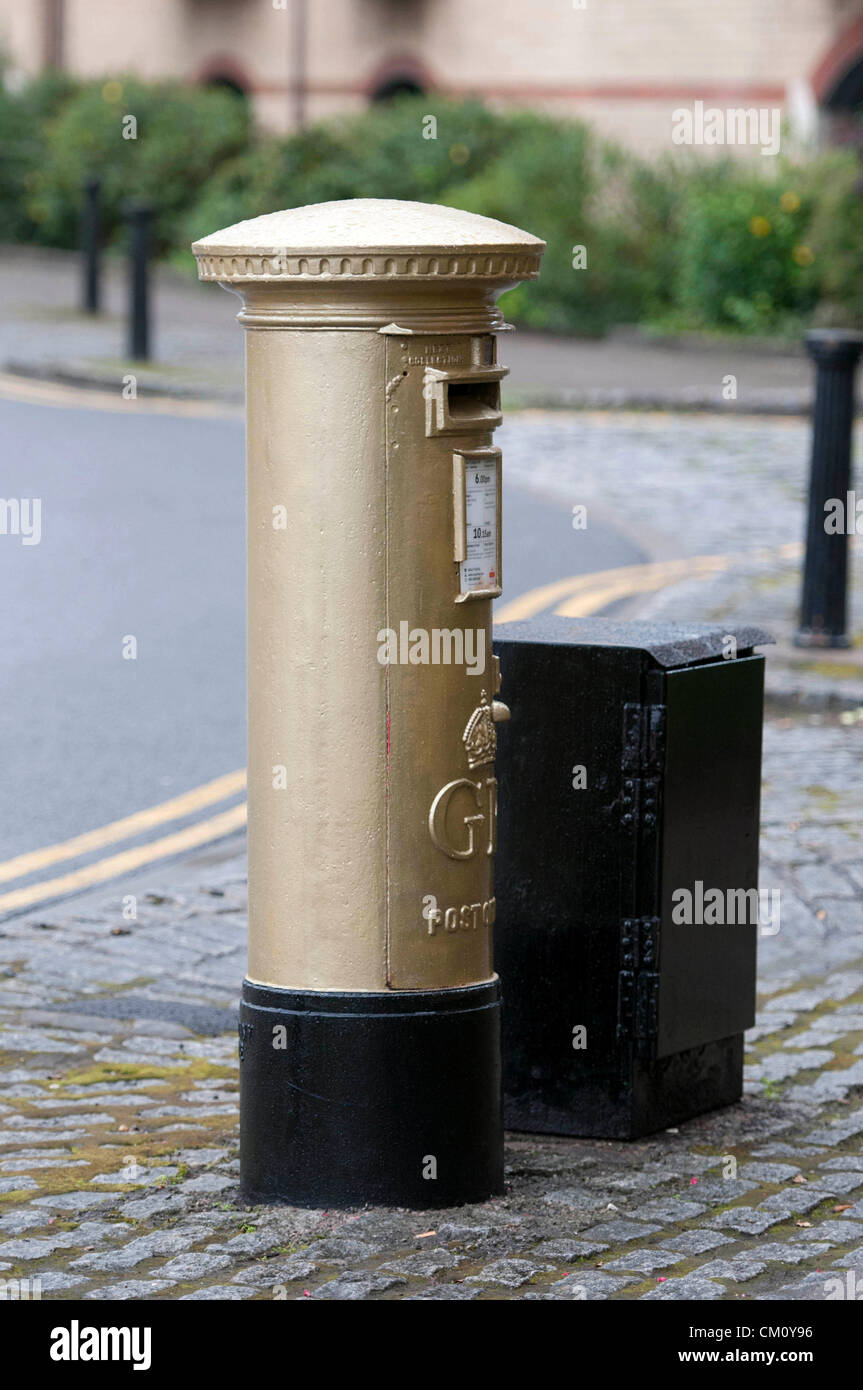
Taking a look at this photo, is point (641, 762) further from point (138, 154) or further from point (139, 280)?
point (138, 154)

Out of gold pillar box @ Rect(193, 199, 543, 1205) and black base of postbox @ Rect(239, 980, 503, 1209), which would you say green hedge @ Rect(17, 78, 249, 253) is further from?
black base of postbox @ Rect(239, 980, 503, 1209)

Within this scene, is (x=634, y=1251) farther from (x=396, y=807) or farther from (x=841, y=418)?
(x=841, y=418)

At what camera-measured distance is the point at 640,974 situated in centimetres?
471

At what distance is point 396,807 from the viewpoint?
4.18m

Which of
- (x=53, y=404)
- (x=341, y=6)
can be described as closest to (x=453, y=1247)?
(x=53, y=404)

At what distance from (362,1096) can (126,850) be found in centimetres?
305

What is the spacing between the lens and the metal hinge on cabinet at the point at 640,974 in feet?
15.4

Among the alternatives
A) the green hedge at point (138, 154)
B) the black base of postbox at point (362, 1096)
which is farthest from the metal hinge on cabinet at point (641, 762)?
the green hedge at point (138, 154)

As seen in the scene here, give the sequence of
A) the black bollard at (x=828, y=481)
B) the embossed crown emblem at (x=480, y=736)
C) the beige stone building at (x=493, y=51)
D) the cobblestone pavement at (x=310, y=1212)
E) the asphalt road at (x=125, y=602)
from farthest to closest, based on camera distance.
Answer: the beige stone building at (x=493, y=51) < the black bollard at (x=828, y=481) < the asphalt road at (x=125, y=602) < the embossed crown emblem at (x=480, y=736) < the cobblestone pavement at (x=310, y=1212)

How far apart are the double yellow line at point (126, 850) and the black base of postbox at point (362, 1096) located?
2420 millimetres

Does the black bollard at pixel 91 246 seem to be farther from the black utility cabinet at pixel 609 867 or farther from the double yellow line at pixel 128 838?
the black utility cabinet at pixel 609 867

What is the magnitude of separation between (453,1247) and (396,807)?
31.7 inches

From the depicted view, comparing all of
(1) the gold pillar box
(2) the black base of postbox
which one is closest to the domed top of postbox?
(1) the gold pillar box

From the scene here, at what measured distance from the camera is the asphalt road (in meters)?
7.91
